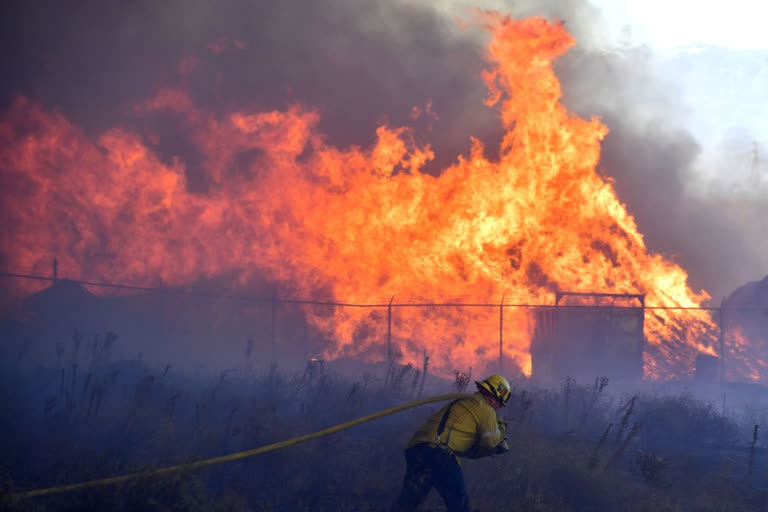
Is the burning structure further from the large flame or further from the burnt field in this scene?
the burnt field

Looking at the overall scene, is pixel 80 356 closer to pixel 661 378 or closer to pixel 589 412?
pixel 589 412

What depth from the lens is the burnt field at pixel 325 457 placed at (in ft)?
26.9

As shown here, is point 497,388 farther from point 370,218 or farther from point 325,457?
point 370,218

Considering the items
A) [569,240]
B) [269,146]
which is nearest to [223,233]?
[269,146]

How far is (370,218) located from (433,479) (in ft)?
61.6

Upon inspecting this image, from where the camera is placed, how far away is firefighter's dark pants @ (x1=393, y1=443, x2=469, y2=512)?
6.49 meters

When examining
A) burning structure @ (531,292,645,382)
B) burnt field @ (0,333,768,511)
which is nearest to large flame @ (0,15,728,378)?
burning structure @ (531,292,645,382)

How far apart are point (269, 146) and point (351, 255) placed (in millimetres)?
5274

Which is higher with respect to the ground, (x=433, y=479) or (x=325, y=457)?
(x=433, y=479)

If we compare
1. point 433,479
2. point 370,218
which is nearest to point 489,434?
point 433,479

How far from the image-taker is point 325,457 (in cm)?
1019

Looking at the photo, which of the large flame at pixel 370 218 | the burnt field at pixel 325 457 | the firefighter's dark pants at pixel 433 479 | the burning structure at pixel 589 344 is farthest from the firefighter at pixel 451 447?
the large flame at pixel 370 218

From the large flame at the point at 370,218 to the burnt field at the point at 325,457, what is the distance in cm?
1055

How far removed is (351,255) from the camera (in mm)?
25766
